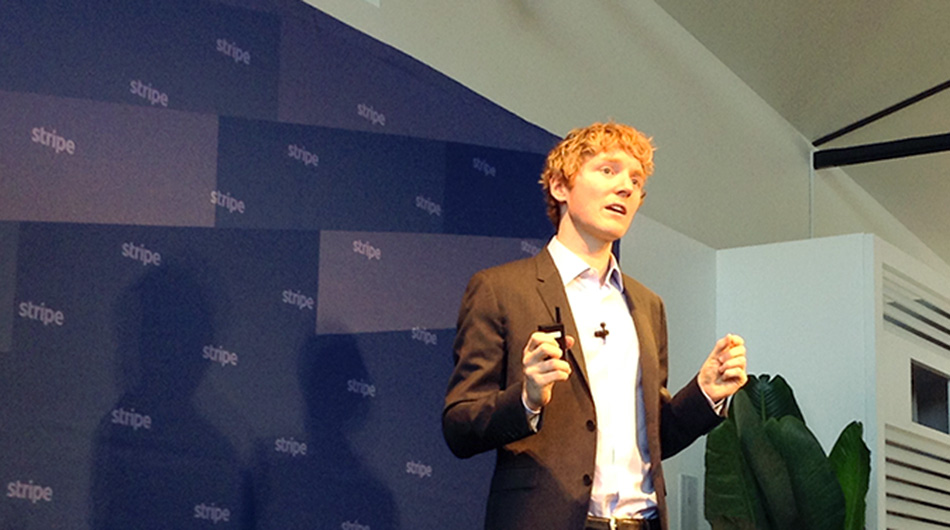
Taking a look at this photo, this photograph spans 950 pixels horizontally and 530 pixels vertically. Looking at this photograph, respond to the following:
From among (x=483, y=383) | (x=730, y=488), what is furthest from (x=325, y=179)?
(x=730, y=488)

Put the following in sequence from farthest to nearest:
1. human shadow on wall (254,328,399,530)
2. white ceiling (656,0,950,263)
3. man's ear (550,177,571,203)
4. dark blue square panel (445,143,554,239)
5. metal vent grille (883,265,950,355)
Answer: white ceiling (656,0,950,263) → metal vent grille (883,265,950,355) → dark blue square panel (445,143,554,239) → human shadow on wall (254,328,399,530) → man's ear (550,177,571,203)

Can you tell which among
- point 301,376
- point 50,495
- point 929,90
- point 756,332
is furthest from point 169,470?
point 929,90

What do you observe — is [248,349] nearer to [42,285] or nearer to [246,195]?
[246,195]

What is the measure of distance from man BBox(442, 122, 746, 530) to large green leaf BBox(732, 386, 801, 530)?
2.05m

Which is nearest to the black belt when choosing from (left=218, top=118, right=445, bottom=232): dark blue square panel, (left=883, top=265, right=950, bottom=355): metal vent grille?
(left=218, top=118, right=445, bottom=232): dark blue square panel

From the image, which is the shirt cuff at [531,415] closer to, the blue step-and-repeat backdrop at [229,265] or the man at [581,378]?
the man at [581,378]

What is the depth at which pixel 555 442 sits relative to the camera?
Answer: 7.07 ft

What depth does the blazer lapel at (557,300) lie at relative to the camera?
2.21 meters

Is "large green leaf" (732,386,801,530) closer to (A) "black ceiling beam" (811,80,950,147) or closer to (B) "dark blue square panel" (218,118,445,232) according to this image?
(B) "dark blue square panel" (218,118,445,232)

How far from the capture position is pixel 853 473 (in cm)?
448

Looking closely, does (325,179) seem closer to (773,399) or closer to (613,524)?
(613,524)

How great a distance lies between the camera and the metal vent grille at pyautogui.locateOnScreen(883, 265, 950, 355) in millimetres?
5348

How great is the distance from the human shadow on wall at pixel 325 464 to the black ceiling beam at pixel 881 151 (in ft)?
15.6

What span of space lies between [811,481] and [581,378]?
242cm
